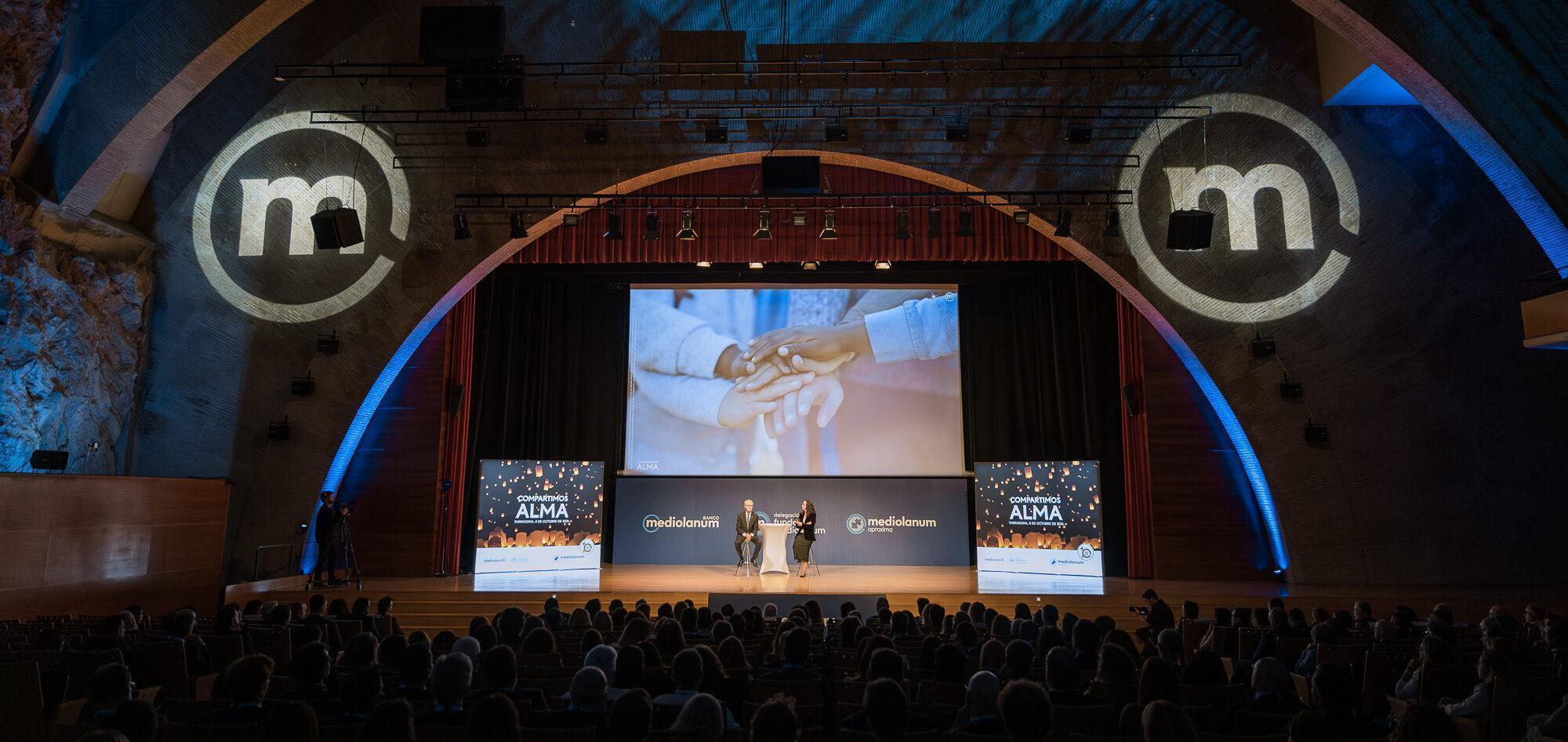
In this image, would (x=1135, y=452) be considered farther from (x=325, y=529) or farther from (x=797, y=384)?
(x=325, y=529)

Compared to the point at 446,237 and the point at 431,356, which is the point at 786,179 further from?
the point at 431,356

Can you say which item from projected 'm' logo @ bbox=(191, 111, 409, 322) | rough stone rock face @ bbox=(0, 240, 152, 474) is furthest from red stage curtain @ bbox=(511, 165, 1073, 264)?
rough stone rock face @ bbox=(0, 240, 152, 474)

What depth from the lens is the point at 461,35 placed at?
9.89 m

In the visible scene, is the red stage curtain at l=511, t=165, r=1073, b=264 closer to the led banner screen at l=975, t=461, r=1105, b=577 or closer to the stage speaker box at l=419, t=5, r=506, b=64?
the led banner screen at l=975, t=461, r=1105, b=577

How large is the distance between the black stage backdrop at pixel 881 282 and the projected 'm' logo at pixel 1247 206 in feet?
8.76

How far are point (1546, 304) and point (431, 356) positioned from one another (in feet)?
43.0

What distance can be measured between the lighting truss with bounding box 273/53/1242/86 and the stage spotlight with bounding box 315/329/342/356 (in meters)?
3.17

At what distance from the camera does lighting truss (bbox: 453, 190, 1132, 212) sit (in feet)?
40.4

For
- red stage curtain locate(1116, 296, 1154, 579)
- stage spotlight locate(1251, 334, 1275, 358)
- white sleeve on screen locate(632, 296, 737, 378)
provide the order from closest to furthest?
stage spotlight locate(1251, 334, 1275, 358)
red stage curtain locate(1116, 296, 1154, 579)
white sleeve on screen locate(632, 296, 737, 378)

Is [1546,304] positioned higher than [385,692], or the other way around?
[1546,304]

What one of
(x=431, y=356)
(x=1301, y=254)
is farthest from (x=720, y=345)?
(x=1301, y=254)

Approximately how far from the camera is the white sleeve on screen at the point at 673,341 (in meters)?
14.9

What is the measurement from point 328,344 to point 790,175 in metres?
6.25

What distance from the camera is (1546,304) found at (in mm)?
8258
